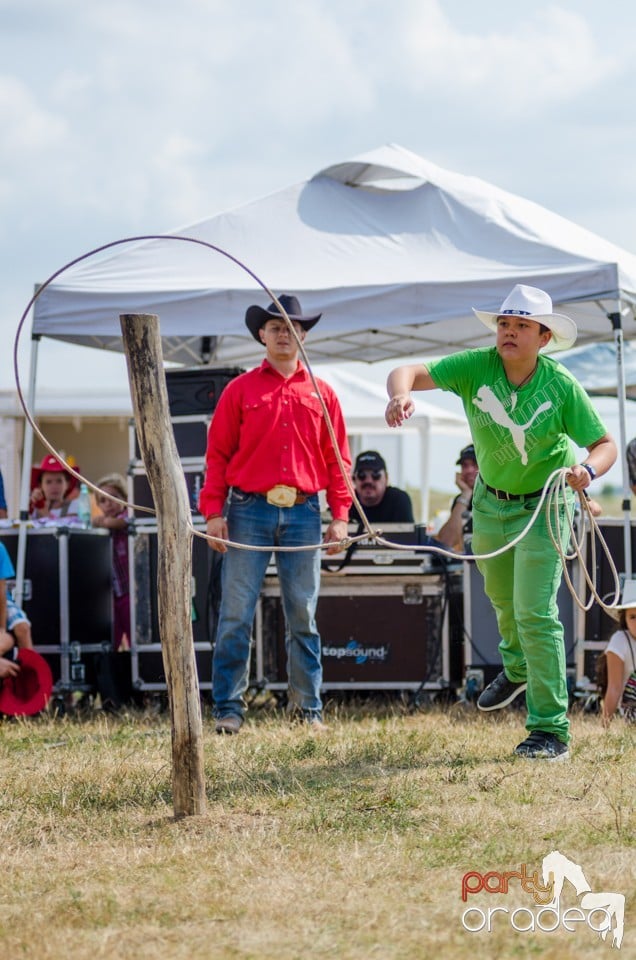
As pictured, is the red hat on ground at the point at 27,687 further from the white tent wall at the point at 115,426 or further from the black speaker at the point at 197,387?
the white tent wall at the point at 115,426

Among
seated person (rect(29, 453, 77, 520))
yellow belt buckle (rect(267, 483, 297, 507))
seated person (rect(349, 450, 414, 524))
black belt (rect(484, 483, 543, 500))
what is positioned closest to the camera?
black belt (rect(484, 483, 543, 500))

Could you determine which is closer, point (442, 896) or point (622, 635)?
point (442, 896)

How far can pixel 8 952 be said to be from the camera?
3.26m

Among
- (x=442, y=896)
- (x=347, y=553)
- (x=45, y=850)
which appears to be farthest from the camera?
(x=347, y=553)

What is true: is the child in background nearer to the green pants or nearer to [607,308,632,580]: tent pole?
[607,308,632,580]: tent pole

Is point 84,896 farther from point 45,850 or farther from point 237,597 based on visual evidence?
point 237,597

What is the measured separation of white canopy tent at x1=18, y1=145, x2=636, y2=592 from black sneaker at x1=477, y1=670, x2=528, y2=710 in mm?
2479

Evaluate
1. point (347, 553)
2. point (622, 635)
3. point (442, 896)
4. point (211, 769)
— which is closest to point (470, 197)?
point (347, 553)

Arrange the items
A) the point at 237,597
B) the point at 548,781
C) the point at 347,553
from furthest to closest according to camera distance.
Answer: the point at 347,553 → the point at 237,597 → the point at 548,781

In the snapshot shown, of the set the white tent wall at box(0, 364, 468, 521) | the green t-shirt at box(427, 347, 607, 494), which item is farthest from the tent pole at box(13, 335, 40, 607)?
the white tent wall at box(0, 364, 468, 521)

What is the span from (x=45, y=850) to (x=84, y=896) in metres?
0.62

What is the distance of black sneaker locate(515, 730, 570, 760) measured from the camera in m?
5.68

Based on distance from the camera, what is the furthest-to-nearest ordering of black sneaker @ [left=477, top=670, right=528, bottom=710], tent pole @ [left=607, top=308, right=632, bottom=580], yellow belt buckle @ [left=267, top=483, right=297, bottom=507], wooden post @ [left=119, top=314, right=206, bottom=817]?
tent pole @ [left=607, top=308, right=632, bottom=580] → yellow belt buckle @ [left=267, top=483, right=297, bottom=507] → black sneaker @ [left=477, top=670, right=528, bottom=710] → wooden post @ [left=119, top=314, right=206, bottom=817]

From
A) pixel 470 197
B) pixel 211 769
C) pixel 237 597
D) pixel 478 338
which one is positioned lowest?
pixel 211 769
